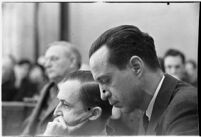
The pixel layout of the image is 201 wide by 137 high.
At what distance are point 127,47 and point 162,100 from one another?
1.79 ft

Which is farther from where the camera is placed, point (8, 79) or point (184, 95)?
point (8, 79)

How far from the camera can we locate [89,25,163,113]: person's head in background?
2951mm

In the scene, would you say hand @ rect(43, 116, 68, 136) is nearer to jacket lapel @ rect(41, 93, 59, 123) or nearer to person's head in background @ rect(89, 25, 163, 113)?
jacket lapel @ rect(41, 93, 59, 123)

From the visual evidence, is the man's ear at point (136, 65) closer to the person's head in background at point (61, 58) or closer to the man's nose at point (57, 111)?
the person's head in background at point (61, 58)

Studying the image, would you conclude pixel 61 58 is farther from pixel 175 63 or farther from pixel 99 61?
pixel 175 63

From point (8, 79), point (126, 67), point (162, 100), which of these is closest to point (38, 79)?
point (8, 79)

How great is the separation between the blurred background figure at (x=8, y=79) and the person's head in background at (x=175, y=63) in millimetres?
1401

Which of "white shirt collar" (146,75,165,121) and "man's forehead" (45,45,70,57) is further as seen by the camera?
"man's forehead" (45,45,70,57)

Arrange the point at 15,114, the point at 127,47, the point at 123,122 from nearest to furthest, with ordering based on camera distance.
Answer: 1. the point at 127,47
2. the point at 123,122
3. the point at 15,114

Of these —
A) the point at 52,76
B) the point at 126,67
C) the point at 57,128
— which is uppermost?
the point at 126,67

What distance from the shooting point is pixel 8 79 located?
3.17m

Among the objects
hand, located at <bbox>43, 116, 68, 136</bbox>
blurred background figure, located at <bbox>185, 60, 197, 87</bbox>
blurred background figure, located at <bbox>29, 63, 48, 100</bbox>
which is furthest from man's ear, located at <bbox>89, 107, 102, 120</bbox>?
blurred background figure, located at <bbox>185, 60, 197, 87</bbox>

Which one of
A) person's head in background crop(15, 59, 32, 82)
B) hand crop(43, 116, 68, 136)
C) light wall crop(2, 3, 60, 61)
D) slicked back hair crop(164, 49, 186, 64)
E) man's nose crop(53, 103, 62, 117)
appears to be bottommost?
hand crop(43, 116, 68, 136)

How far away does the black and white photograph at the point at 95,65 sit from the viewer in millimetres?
2963
